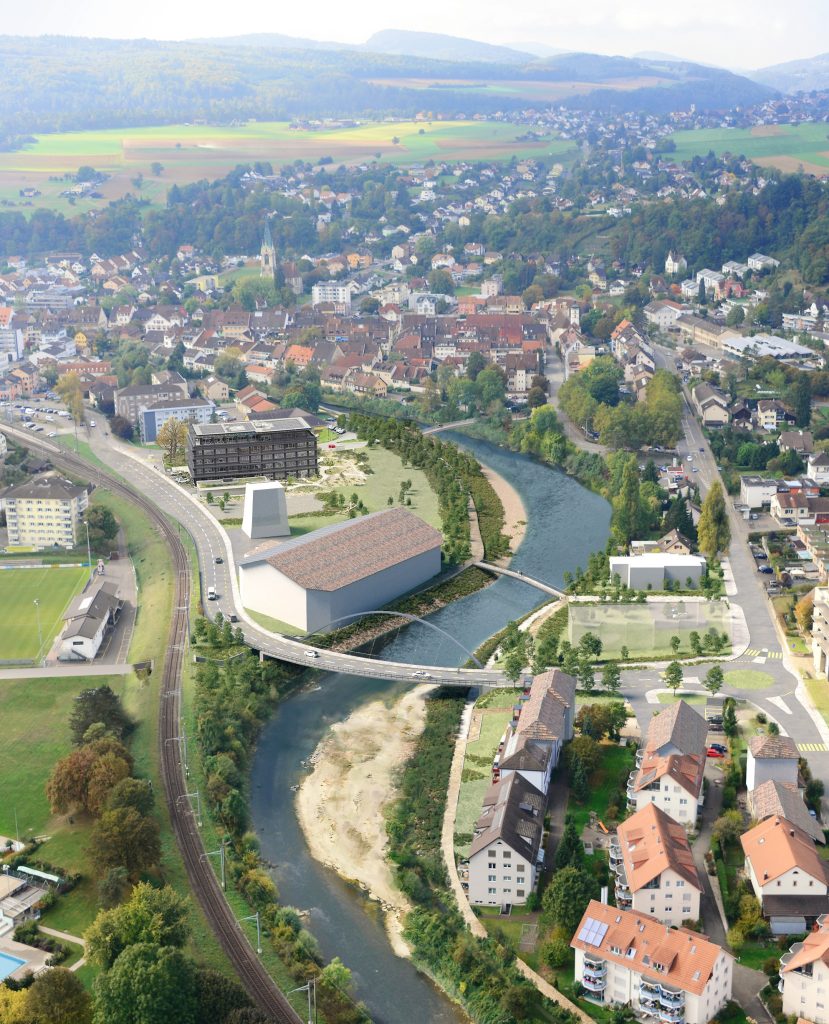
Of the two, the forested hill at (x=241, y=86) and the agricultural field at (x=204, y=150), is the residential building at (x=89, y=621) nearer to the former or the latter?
the agricultural field at (x=204, y=150)

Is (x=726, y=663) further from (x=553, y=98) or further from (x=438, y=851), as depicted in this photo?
(x=553, y=98)

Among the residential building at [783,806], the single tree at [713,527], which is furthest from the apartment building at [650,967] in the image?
the single tree at [713,527]

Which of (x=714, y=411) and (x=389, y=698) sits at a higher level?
(x=714, y=411)

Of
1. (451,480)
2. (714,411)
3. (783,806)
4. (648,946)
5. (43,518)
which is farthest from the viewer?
(714,411)

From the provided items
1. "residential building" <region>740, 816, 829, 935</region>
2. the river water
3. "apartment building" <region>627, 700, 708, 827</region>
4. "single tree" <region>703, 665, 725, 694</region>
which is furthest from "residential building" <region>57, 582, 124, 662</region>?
"residential building" <region>740, 816, 829, 935</region>

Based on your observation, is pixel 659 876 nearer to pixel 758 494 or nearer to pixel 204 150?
pixel 758 494

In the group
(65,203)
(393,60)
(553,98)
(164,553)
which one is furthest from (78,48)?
(164,553)

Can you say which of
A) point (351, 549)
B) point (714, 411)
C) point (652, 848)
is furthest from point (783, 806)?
point (714, 411)

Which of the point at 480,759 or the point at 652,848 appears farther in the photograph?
the point at 480,759
